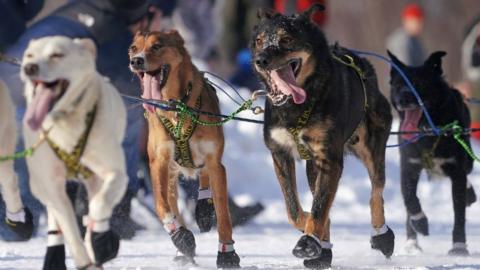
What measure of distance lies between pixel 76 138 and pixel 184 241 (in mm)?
1525

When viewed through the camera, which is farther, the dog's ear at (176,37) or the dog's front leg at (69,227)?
the dog's ear at (176,37)

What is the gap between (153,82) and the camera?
5750 millimetres

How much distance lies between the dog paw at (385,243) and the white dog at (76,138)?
213 centimetres

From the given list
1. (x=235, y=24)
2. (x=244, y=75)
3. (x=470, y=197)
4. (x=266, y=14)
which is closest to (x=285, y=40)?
(x=266, y=14)

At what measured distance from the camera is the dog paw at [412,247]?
23.1 feet

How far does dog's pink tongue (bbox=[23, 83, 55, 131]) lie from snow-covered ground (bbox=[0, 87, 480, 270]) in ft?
5.25

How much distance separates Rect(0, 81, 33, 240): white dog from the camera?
4.93 metres

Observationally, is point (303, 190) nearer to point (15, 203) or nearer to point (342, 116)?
point (342, 116)

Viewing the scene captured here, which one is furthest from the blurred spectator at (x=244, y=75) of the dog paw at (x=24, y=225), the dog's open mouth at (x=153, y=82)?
the dog paw at (x=24, y=225)

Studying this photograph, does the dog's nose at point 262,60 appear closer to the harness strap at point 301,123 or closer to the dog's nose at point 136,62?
the harness strap at point 301,123

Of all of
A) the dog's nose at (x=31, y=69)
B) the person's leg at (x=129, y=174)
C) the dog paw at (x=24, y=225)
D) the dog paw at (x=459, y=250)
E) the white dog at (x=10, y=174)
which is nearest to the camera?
the dog's nose at (x=31, y=69)

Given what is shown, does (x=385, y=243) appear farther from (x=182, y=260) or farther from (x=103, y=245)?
(x=103, y=245)

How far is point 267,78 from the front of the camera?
5.73 meters

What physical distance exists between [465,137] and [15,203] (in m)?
3.04
